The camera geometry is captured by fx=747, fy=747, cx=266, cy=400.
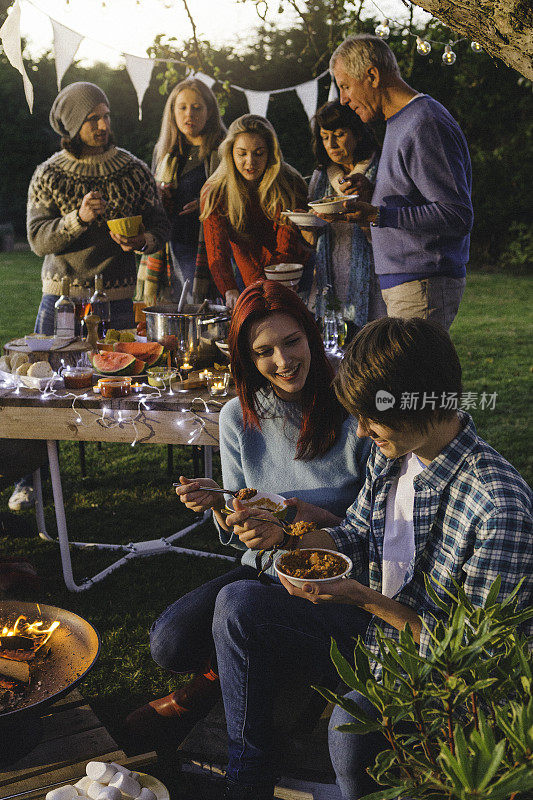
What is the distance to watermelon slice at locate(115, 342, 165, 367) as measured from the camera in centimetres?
347

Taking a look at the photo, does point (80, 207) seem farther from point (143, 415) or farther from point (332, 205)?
point (143, 415)

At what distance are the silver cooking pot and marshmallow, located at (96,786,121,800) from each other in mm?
1991

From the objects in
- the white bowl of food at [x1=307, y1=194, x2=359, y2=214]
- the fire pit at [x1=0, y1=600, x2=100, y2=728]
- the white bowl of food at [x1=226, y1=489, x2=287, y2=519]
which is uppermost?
the white bowl of food at [x1=307, y1=194, x2=359, y2=214]

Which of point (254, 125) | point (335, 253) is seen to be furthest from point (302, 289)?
point (254, 125)

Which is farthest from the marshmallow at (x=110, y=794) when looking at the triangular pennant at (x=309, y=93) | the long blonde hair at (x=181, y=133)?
the triangular pennant at (x=309, y=93)

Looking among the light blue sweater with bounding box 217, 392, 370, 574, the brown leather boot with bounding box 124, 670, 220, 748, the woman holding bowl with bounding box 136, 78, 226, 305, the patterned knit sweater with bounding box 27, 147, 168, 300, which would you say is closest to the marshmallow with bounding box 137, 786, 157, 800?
the brown leather boot with bounding box 124, 670, 220, 748

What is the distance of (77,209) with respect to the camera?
4359 millimetres

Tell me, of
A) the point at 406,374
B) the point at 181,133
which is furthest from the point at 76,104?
the point at 406,374

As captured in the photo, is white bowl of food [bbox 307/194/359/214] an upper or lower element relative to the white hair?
lower

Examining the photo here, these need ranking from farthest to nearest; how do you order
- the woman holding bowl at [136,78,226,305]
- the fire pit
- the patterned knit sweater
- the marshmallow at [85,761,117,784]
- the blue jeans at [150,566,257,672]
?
the woman holding bowl at [136,78,226,305] < the patterned knit sweater < the blue jeans at [150,566,257,672] < the fire pit < the marshmallow at [85,761,117,784]

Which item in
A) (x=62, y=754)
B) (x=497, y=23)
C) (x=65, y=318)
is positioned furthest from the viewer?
(x=65, y=318)

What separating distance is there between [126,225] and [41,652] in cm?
226

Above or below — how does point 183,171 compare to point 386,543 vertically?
above

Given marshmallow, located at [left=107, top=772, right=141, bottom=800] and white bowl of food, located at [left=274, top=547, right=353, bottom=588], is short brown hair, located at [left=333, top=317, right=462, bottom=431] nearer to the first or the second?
white bowl of food, located at [left=274, top=547, right=353, bottom=588]
